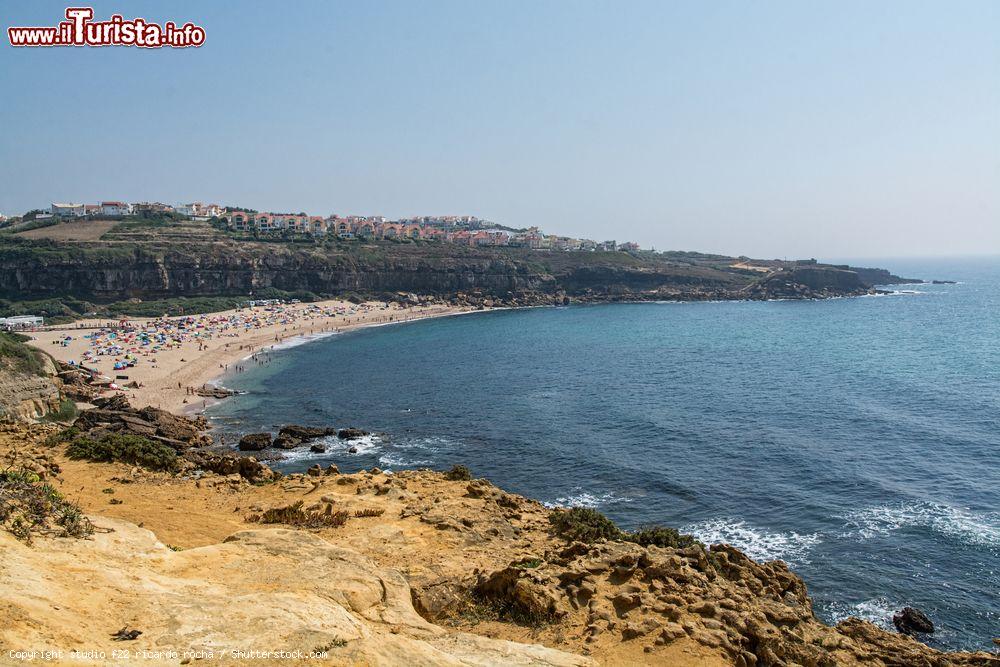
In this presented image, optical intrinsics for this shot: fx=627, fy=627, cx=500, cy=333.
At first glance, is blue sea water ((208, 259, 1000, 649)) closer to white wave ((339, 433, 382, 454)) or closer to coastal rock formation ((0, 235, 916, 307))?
white wave ((339, 433, 382, 454))

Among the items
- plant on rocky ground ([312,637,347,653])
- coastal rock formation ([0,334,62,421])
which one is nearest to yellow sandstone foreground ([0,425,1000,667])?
plant on rocky ground ([312,637,347,653])

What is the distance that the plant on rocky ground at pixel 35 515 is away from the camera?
39.2 ft

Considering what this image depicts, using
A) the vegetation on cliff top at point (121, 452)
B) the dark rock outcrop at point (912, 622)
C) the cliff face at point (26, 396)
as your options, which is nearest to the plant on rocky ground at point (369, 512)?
the vegetation on cliff top at point (121, 452)

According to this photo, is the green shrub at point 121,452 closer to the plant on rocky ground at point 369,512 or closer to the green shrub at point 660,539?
the plant on rocky ground at point 369,512

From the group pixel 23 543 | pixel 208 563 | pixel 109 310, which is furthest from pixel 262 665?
pixel 109 310

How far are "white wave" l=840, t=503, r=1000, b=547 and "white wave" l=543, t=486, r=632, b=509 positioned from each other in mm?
9911

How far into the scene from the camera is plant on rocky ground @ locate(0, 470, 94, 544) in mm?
11954

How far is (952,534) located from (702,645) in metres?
19.7

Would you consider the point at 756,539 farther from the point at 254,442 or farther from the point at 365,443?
the point at 254,442

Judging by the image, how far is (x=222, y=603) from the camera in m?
10.6

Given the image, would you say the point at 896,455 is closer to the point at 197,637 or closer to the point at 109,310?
the point at 197,637

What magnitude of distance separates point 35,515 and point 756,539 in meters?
25.2

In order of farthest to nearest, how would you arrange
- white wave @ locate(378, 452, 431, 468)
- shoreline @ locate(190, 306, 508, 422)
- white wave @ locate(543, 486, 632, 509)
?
shoreline @ locate(190, 306, 508, 422) < white wave @ locate(378, 452, 431, 468) < white wave @ locate(543, 486, 632, 509)

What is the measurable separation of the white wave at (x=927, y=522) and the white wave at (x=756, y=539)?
218 cm
